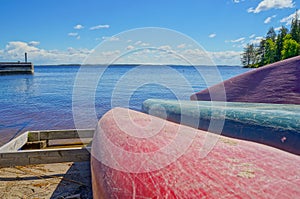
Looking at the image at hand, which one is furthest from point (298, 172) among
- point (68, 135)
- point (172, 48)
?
point (68, 135)

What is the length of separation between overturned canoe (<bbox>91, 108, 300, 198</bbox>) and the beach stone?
195 centimetres

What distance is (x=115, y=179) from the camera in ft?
4.33

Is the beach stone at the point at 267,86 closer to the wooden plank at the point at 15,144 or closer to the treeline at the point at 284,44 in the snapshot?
the wooden plank at the point at 15,144

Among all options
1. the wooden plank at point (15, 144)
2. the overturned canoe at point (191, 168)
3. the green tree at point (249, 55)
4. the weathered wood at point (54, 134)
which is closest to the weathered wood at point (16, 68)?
the weathered wood at point (54, 134)

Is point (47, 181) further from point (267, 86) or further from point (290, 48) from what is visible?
point (290, 48)

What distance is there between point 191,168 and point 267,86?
288cm

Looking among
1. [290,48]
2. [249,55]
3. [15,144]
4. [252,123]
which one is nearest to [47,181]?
[15,144]

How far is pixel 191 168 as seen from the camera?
1.21 m

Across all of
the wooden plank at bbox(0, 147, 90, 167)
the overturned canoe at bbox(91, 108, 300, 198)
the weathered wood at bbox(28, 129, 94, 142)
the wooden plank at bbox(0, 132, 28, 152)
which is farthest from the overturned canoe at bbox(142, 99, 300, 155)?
the wooden plank at bbox(0, 132, 28, 152)

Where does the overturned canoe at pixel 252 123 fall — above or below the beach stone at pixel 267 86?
below

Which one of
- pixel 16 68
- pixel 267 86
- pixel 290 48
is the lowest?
pixel 267 86

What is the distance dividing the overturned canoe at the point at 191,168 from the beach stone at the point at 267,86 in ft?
6.41

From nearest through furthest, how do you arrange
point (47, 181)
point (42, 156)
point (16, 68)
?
1. point (47, 181)
2. point (42, 156)
3. point (16, 68)

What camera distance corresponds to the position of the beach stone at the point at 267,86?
314cm
